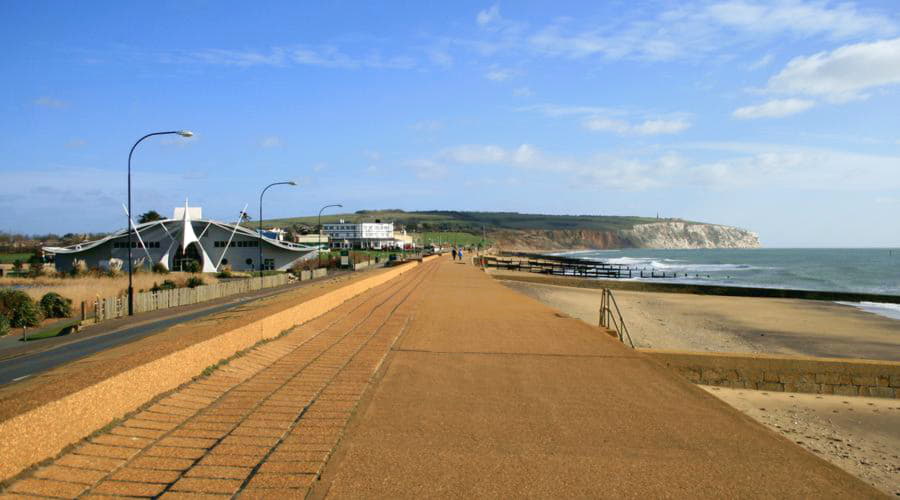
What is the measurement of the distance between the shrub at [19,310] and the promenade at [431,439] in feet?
73.0

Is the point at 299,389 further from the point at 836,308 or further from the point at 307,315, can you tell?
the point at 836,308

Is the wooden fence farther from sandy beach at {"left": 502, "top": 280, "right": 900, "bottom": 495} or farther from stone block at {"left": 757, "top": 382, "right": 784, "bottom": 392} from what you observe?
stone block at {"left": 757, "top": 382, "right": 784, "bottom": 392}

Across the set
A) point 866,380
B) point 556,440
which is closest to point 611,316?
point 866,380

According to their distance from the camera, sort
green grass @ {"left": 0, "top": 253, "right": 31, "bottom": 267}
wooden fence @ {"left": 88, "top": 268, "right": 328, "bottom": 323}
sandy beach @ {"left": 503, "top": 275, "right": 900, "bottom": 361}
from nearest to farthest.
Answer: sandy beach @ {"left": 503, "top": 275, "right": 900, "bottom": 361}
wooden fence @ {"left": 88, "top": 268, "right": 328, "bottom": 323}
green grass @ {"left": 0, "top": 253, "right": 31, "bottom": 267}

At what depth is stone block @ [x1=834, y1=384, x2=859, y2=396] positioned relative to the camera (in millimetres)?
12695

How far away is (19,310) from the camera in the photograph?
87.1 feet

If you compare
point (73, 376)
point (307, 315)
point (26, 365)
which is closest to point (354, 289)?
point (307, 315)

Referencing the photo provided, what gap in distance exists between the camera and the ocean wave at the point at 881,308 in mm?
35531

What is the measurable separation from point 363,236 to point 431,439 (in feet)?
514

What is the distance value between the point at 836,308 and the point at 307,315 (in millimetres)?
35368

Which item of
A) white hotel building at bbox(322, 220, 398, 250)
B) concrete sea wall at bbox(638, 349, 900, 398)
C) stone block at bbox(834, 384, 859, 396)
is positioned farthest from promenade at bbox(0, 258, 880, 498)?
white hotel building at bbox(322, 220, 398, 250)

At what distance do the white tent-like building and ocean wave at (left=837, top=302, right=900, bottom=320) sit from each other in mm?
61573

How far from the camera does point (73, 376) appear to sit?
6047 mm

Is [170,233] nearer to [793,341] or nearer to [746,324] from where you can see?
[746,324]
